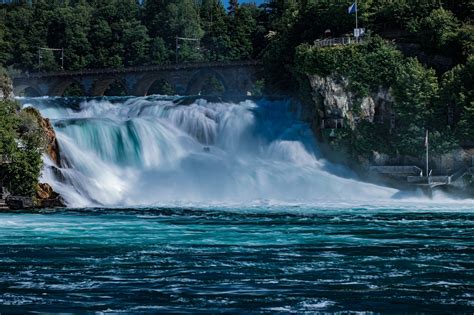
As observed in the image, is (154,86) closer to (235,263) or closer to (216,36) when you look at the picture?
(216,36)

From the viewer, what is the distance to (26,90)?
364 ft

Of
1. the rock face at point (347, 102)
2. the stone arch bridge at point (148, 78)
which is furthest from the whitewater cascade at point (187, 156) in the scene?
the stone arch bridge at point (148, 78)

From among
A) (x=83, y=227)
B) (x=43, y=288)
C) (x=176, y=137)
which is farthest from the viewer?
(x=176, y=137)

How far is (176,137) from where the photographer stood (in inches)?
2507

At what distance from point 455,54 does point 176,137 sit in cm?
2040

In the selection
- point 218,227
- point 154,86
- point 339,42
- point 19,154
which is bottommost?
point 218,227

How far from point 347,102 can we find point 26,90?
2240 inches

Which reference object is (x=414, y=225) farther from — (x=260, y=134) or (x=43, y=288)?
(x=260, y=134)

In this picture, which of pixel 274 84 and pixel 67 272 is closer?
pixel 67 272

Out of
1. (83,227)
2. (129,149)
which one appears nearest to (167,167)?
(129,149)

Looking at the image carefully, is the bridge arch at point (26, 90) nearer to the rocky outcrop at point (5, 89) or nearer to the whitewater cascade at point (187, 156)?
the whitewater cascade at point (187, 156)

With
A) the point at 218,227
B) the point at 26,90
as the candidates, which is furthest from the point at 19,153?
the point at 26,90

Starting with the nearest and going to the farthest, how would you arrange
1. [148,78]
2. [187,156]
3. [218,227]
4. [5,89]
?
[218,227] → [5,89] → [187,156] → [148,78]

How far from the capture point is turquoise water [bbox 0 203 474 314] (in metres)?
22.9
